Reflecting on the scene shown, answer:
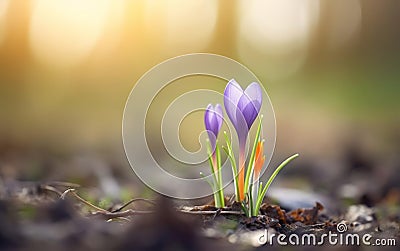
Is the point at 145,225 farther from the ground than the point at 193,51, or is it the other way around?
the point at 193,51

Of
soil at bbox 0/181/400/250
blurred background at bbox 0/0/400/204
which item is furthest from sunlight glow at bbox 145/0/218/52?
soil at bbox 0/181/400/250

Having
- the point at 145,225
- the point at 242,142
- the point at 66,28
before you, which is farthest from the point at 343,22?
the point at 145,225

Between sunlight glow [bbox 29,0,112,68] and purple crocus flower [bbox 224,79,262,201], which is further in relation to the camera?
sunlight glow [bbox 29,0,112,68]

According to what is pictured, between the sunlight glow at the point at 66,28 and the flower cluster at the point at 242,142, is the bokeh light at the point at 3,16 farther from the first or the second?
the flower cluster at the point at 242,142

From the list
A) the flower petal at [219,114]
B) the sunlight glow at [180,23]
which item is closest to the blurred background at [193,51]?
the sunlight glow at [180,23]

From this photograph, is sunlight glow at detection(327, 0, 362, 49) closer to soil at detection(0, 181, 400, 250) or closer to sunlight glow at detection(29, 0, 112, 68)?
sunlight glow at detection(29, 0, 112, 68)

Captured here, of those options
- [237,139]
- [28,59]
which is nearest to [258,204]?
[237,139]

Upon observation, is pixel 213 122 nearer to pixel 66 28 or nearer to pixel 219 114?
pixel 219 114

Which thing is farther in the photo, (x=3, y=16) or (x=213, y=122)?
(x=3, y=16)

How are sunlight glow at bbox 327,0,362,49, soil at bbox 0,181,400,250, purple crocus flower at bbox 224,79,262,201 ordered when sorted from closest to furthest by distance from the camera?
1. soil at bbox 0,181,400,250
2. purple crocus flower at bbox 224,79,262,201
3. sunlight glow at bbox 327,0,362,49
